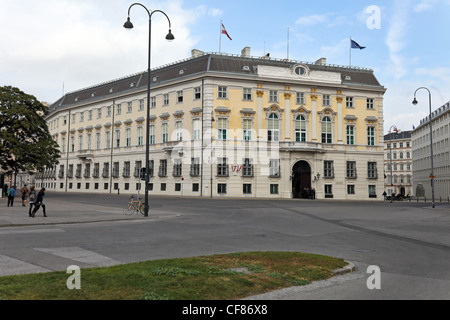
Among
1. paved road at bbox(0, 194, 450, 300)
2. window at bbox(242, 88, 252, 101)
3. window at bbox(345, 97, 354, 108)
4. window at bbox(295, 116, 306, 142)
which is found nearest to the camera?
paved road at bbox(0, 194, 450, 300)

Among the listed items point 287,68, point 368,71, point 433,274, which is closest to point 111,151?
point 287,68

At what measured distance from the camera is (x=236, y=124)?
168ft

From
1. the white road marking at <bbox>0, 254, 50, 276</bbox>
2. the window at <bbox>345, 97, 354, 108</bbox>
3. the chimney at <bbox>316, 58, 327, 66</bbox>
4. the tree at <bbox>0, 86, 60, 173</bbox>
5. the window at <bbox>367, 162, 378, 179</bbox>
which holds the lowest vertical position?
the white road marking at <bbox>0, 254, 50, 276</bbox>

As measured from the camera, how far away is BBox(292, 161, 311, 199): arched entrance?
172ft

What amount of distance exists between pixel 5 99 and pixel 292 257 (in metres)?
42.9

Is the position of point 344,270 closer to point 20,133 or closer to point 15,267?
point 15,267

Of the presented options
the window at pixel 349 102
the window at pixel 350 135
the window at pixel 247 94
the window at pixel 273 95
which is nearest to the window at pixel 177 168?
the window at pixel 247 94

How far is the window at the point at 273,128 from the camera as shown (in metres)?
52.0

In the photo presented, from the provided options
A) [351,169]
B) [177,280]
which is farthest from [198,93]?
[177,280]

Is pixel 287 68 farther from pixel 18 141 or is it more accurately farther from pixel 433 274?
pixel 433 274

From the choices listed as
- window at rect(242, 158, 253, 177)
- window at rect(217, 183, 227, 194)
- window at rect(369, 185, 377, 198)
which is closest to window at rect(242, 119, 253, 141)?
window at rect(242, 158, 253, 177)

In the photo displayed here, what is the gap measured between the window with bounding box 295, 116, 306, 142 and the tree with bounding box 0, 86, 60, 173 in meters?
31.6

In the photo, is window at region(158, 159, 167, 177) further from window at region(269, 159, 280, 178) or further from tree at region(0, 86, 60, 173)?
window at region(269, 159, 280, 178)

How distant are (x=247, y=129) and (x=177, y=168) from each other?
1090cm
